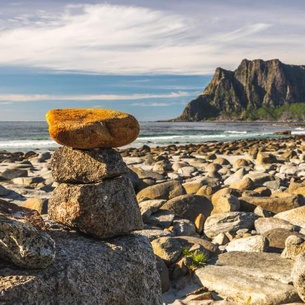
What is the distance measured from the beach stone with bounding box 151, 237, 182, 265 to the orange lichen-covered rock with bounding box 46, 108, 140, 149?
3.08m

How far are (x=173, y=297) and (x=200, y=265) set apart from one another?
978 mm

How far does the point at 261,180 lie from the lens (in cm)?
1814

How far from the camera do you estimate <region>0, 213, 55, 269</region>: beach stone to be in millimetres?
4363

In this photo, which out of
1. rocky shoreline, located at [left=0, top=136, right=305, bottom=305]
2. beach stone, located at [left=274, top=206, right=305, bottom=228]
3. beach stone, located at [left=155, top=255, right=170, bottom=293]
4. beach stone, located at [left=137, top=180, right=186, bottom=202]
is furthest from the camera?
beach stone, located at [left=137, top=180, right=186, bottom=202]

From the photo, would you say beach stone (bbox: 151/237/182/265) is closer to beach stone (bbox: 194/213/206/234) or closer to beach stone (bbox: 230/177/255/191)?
beach stone (bbox: 194/213/206/234)

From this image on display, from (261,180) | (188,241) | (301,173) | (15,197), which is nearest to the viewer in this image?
(188,241)

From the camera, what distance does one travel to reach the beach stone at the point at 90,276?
14.4 feet

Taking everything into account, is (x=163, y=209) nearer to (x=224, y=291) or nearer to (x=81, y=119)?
(x=224, y=291)

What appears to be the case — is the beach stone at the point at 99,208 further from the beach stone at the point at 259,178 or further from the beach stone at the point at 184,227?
the beach stone at the point at 259,178

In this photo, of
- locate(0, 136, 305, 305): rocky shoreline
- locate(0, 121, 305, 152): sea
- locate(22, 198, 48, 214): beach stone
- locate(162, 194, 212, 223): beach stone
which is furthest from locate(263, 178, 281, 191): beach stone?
locate(0, 121, 305, 152): sea

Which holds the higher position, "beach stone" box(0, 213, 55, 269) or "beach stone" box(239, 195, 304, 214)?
"beach stone" box(0, 213, 55, 269)

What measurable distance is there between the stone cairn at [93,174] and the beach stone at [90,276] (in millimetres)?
226

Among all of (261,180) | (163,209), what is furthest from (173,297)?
(261,180)

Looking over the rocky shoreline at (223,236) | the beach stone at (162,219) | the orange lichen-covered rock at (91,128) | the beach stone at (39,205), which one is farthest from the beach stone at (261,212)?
the orange lichen-covered rock at (91,128)
